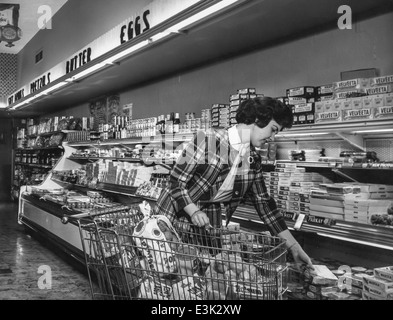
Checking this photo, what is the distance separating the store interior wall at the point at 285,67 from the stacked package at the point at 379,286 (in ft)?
5.81

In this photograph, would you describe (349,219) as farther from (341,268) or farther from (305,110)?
(305,110)

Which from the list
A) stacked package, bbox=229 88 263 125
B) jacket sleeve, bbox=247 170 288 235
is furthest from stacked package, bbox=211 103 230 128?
jacket sleeve, bbox=247 170 288 235

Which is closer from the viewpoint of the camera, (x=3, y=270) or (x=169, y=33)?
(x=169, y=33)

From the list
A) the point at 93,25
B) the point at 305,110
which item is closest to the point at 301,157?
the point at 305,110

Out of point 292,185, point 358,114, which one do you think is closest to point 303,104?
point 358,114

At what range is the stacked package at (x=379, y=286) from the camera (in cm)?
188

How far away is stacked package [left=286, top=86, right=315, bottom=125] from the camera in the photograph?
326cm

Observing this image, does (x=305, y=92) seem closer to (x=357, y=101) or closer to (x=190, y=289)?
(x=357, y=101)

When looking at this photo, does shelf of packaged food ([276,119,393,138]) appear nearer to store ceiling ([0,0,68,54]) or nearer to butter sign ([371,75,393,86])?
butter sign ([371,75,393,86])

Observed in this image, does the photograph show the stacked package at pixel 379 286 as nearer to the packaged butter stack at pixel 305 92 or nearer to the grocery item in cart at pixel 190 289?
the grocery item in cart at pixel 190 289

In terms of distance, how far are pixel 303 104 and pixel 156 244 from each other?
6.38ft

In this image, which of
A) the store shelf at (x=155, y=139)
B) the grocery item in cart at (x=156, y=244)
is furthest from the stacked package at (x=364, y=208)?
the store shelf at (x=155, y=139)

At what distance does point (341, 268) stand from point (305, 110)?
1.29m
